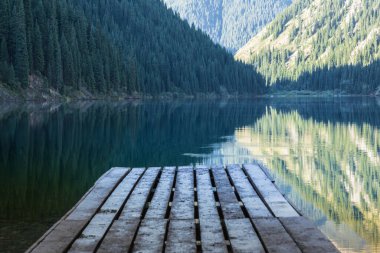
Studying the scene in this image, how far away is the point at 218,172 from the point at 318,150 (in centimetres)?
1601

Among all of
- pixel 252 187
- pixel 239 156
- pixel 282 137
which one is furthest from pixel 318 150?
pixel 252 187

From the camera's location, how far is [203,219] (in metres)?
10.5

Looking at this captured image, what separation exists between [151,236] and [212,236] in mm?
1135

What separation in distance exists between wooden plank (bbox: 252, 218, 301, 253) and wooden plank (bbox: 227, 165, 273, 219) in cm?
56

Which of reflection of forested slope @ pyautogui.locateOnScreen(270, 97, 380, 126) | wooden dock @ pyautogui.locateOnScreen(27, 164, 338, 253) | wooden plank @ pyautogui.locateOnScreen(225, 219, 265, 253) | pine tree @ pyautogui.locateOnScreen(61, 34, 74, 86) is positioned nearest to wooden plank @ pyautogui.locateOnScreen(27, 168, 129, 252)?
wooden dock @ pyautogui.locateOnScreen(27, 164, 338, 253)

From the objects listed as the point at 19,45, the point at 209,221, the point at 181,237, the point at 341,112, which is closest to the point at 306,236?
the point at 209,221

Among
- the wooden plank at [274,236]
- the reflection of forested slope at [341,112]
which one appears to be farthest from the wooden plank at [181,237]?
the reflection of forested slope at [341,112]

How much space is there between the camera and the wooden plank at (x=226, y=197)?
36.0 feet

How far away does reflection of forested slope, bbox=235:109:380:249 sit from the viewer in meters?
15.6

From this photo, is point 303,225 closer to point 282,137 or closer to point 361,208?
point 361,208

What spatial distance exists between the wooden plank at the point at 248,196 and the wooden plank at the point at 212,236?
98 cm

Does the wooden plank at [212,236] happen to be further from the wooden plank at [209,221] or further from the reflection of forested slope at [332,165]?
the reflection of forested slope at [332,165]

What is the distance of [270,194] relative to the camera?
1302 cm

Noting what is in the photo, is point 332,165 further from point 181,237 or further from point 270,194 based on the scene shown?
point 181,237
